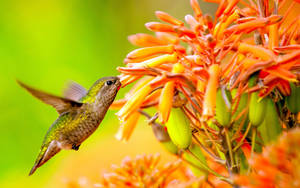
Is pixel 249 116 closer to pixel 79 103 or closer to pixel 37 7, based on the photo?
pixel 79 103

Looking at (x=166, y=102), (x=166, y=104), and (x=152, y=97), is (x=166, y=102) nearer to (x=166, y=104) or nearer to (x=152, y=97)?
(x=166, y=104)

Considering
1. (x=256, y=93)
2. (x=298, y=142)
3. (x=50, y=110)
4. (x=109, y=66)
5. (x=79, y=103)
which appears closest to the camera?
(x=298, y=142)

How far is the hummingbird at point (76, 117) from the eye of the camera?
1.81 m

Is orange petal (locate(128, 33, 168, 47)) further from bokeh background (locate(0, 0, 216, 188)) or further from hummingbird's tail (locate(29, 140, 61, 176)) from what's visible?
bokeh background (locate(0, 0, 216, 188))

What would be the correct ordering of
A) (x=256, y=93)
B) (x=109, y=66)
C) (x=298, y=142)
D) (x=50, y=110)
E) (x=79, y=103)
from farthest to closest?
1. (x=109, y=66)
2. (x=50, y=110)
3. (x=79, y=103)
4. (x=256, y=93)
5. (x=298, y=142)

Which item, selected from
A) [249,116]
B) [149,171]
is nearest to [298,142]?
[249,116]

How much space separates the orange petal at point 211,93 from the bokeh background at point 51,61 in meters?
2.21

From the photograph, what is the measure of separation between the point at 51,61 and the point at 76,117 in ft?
7.83

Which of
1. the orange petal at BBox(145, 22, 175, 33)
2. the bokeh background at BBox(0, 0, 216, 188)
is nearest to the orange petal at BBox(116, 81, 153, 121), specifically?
the orange petal at BBox(145, 22, 175, 33)

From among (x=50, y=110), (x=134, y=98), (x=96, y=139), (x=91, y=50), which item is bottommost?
(x=96, y=139)

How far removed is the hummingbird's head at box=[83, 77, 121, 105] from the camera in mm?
1720

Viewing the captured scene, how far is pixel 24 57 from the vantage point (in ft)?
13.6

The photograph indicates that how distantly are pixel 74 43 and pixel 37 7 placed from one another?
1.86 ft

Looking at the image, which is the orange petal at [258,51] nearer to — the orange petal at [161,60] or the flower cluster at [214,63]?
the flower cluster at [214,63]
